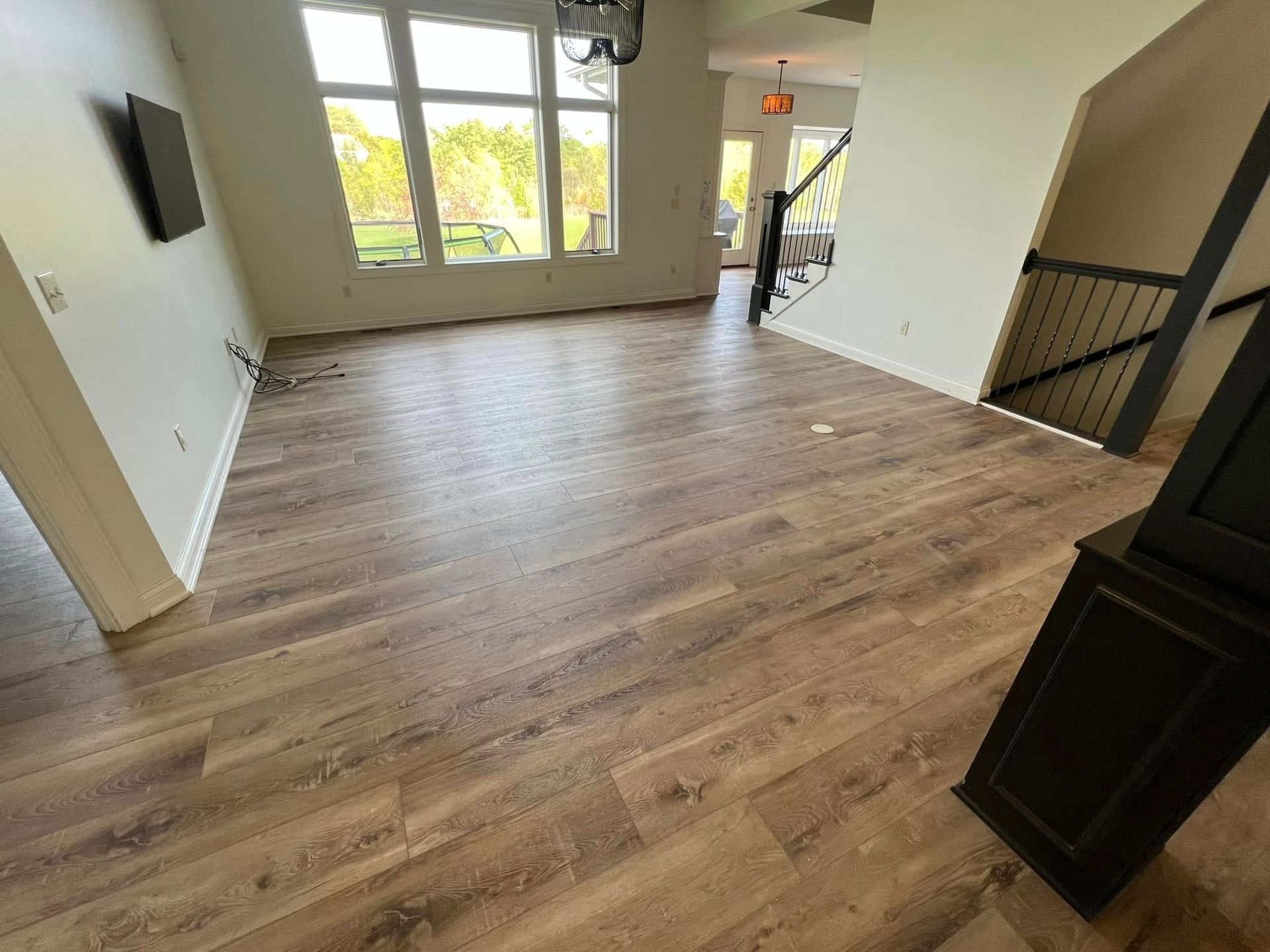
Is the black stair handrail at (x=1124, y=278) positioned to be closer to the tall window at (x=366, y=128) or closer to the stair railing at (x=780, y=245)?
the stair railing at (x=780, y=245)

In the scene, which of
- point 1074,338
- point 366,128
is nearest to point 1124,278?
point 1074,338

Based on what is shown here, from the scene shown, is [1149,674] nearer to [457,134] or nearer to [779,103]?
[457,134]

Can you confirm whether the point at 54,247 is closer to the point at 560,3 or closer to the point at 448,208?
the point at 560,3

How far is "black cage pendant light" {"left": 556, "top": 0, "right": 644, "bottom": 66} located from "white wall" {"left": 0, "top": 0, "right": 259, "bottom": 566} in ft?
6.55

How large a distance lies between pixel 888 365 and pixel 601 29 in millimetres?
3259

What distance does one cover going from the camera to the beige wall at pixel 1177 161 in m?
2.96

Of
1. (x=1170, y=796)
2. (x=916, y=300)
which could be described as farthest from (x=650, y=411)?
(x=1170, y=796)

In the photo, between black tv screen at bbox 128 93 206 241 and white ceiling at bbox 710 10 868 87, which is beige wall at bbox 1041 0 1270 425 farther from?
black tv screen at bbox 128 93 206 241

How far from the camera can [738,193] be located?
8.94 m

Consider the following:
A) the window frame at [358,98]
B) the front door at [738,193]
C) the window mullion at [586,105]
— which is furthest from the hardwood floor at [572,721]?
the front door at [738,193]

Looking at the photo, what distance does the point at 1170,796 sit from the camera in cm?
103

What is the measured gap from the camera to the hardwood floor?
122 centimetres

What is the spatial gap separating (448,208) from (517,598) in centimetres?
490

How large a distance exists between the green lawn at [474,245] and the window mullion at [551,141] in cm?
13
